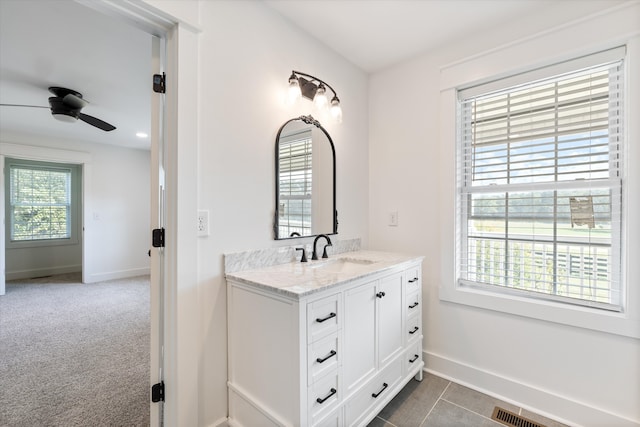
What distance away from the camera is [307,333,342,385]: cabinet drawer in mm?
1283

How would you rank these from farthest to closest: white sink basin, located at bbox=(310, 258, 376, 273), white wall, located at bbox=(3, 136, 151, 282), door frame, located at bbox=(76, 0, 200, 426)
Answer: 1. white wall, located at bbox=(3, 136, 151, 282)
2. white sink basin, located at bbox=(310, 258, 376, 273)
3. door frame, located at bbox=(76, 0, 200, 426)

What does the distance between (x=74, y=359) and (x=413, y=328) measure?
2738 mm

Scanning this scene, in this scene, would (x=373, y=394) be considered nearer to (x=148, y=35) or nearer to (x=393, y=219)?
(x=393, y=219)

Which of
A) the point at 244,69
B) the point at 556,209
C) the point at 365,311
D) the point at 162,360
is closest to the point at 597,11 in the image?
the point at 556,209

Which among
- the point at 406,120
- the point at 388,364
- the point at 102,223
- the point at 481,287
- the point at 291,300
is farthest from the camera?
the point at 102,223

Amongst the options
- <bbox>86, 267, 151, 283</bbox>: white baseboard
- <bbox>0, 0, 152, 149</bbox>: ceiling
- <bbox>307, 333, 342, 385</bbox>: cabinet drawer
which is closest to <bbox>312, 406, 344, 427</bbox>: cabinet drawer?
<bbox>307, 333, 342, 385</bbox>: cabinet drawer

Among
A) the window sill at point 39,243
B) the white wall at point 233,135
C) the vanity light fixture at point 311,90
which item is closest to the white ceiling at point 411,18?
the white wall at point 233,135

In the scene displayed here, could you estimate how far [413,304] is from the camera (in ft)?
6.70

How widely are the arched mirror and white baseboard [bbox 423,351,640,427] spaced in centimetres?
132

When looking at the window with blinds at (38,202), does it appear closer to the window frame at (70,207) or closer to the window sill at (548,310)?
the window frame at (70,207)

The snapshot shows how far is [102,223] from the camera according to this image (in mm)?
4992

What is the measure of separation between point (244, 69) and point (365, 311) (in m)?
1.53

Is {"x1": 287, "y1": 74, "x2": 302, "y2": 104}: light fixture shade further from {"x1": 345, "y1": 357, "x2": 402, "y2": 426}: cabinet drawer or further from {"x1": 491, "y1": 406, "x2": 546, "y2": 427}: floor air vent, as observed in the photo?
{"x1": 491, "y1": 406, "x2": 546, "y2": 427}: floor air vent

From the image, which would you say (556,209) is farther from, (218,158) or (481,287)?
(218,158)
